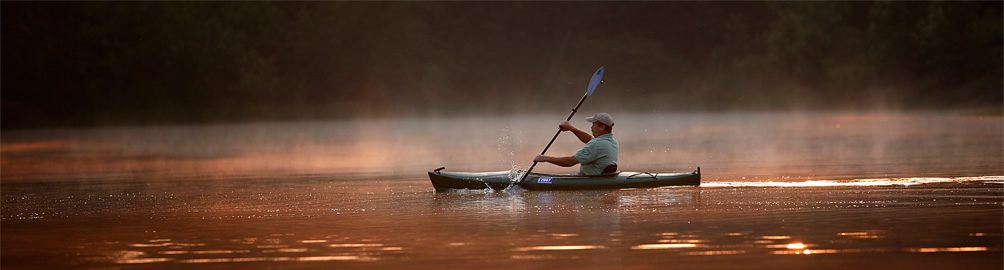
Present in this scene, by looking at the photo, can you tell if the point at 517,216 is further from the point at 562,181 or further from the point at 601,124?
the point at 601,124

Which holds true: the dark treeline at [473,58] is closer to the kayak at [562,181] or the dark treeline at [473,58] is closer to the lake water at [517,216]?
the lake water at [517,216]

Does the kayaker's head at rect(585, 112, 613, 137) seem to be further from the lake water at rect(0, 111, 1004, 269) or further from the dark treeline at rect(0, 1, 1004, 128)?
the dark treeline at rect(0, 1, 1004, 128)

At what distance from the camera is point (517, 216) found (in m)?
10.4

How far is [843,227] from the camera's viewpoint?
361 inches

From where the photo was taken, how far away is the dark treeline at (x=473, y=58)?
4781 cm

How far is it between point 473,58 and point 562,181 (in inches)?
2039

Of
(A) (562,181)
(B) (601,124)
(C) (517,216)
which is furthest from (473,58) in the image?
(C) (517,216)

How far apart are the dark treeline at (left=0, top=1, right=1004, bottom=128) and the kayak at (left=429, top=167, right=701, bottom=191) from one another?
36434 millimetres

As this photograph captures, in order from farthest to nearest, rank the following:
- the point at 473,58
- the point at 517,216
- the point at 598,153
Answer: the point at 473,58
the point at 598,153
the point at 517,216

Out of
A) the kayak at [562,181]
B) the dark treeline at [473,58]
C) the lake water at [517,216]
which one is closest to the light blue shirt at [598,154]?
the kayak at [562,181]

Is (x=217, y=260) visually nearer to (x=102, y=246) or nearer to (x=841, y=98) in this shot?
(x=102, y=246)

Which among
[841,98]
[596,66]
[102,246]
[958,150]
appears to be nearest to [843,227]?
[102,246]

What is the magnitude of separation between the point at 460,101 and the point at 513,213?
173 ft

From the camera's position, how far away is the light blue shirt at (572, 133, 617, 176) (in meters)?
12.0
